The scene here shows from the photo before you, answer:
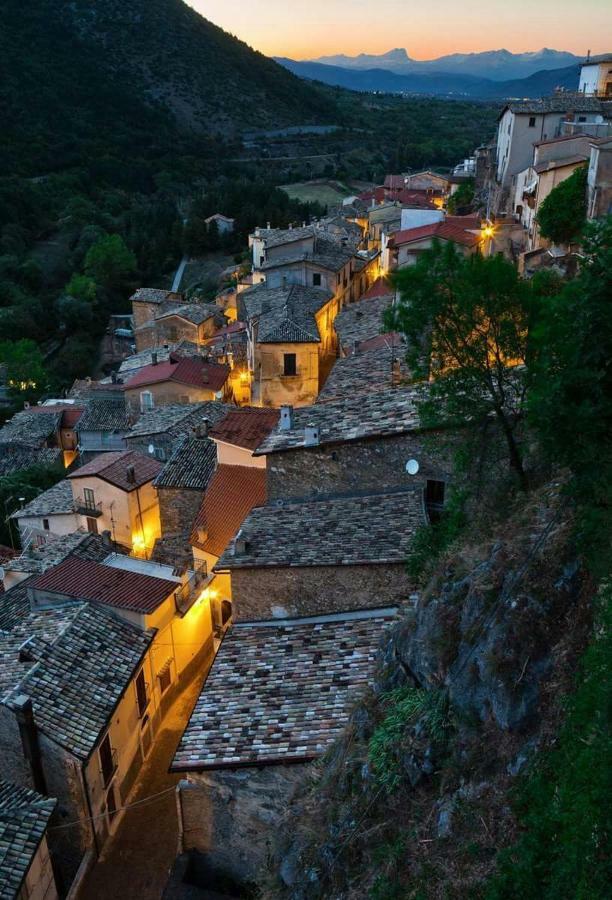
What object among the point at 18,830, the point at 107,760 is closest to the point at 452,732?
the point at 18,830

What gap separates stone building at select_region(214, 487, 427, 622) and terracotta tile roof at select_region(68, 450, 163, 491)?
10.3 metres

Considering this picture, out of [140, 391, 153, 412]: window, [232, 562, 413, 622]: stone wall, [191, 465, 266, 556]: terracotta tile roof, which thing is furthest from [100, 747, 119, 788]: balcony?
[140, 391, 153, 412]: window

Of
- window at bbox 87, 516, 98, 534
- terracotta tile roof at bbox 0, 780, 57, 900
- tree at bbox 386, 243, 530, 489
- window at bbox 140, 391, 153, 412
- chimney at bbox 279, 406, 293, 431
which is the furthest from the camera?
window at bbox 140, 391, 153, 412

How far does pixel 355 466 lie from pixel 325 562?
3194 mm

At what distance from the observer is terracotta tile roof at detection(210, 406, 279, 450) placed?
21.2 metres

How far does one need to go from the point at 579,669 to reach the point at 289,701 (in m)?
6.08

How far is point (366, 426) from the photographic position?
1563 cm

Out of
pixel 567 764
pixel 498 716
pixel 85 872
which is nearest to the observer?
pixel 567 764

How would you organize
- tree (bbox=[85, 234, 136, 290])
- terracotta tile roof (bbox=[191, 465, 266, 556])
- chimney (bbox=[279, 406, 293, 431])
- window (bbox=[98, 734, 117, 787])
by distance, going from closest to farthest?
window (bbox=[98, 734, 117, 787]), chimney (bbox=[279, 406, 293, 431]), terracotta tile roof (bbox=[191, 465, 266, 556]), tree (bbox=[85, 234, 136, 290])

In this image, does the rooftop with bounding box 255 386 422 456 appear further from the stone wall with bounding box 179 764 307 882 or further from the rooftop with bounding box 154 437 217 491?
the stone wall with bounding box 179 764 307 882

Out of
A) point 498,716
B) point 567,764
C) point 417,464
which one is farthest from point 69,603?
point 567,764

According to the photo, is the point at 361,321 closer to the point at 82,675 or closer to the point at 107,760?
the point at 82,675

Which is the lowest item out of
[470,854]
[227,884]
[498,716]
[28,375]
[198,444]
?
[28,375]

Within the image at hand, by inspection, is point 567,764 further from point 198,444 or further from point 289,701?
point 198,444
